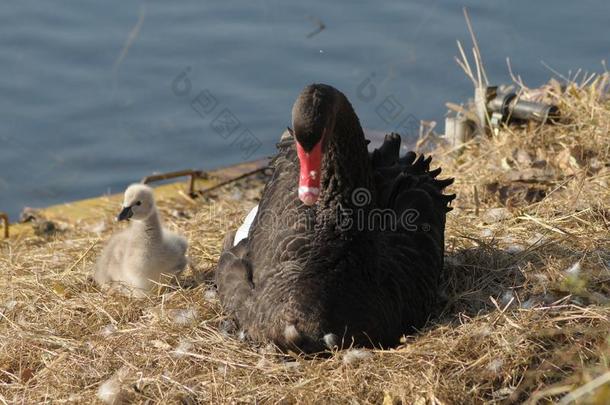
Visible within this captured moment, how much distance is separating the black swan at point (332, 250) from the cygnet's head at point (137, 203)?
557 mm

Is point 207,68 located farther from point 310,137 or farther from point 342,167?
point 310,137

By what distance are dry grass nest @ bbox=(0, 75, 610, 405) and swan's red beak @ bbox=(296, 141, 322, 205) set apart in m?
0.55

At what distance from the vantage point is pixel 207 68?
292 inches

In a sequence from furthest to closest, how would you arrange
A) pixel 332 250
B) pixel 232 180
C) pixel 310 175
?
1. pixel 232 180
2. pixel 332 250
3. pixel 310 175

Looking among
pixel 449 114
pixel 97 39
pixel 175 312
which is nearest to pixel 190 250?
pixel 175 312

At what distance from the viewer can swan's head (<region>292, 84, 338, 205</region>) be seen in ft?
10.5

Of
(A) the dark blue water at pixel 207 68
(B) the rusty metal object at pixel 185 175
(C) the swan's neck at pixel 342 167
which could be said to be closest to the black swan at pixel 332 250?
(C) the swan's neck at pixel 342 167

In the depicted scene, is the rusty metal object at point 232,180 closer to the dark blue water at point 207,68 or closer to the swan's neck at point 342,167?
the dark blue water at point 207,68

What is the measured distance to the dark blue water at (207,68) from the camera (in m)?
6.91

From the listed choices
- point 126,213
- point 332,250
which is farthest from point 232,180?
point 332,250

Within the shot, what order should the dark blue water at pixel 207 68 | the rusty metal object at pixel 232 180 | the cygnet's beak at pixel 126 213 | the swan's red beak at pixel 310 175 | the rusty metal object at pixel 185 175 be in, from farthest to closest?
the dark blue water at pixel 207 68 < the rusty metal object at pixel 232 180 < the rusty metal object at pixel 185 175 < the cygnet's beak at pixel 126 213 < the swan's red beak at pixel 310 175

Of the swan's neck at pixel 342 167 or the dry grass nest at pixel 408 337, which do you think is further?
the swan's neck at pixel 342 167

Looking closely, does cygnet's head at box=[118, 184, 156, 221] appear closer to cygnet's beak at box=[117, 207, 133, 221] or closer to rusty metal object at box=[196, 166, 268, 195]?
cygnet's beak at box=[117, 207, 133, 221]

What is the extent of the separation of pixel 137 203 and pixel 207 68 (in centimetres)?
325
